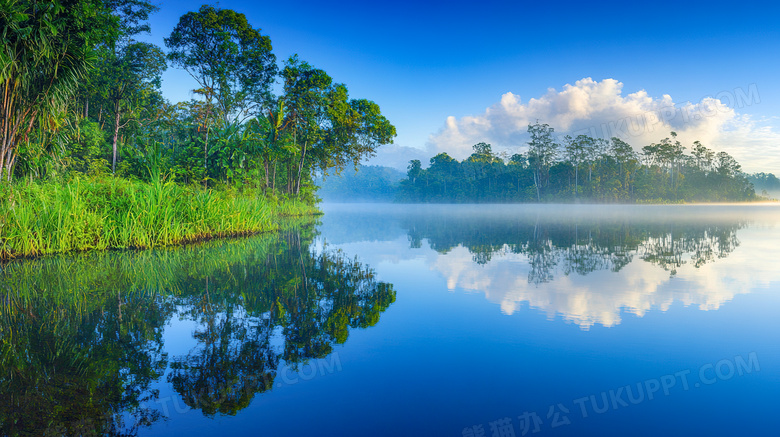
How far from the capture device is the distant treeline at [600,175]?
66938 mm

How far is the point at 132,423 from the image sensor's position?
2432mm

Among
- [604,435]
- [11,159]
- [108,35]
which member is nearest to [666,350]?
[604,435]

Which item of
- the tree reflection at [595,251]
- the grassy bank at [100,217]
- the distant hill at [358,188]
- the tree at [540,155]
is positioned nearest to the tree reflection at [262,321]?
the tree reflection at [595,251]

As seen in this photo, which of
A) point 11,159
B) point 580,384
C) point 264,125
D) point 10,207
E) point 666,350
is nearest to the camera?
point 580,384

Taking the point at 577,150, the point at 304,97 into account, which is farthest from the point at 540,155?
the point at 304,97

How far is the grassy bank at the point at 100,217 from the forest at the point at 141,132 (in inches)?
1.3

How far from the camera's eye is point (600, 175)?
221 ft

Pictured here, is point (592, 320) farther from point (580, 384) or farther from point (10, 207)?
point (10, 207)

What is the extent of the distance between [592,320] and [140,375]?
15.0ft

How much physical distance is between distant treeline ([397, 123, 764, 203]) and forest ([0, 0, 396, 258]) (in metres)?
Answer: 50.9

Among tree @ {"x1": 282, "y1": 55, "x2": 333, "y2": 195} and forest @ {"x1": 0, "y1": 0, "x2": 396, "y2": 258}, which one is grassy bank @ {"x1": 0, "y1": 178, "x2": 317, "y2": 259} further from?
tree @ {"x1": 282, "y1": 55, "x2": 333, "y2": 195}

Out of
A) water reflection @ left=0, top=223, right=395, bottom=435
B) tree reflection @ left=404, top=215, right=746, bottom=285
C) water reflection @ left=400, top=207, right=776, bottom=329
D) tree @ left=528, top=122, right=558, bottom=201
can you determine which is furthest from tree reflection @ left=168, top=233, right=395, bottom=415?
tree @ left=528, top=122, right=558, bottom=201

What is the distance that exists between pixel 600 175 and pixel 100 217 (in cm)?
7317

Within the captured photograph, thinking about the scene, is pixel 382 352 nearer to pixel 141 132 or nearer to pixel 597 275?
pixel 597 275
